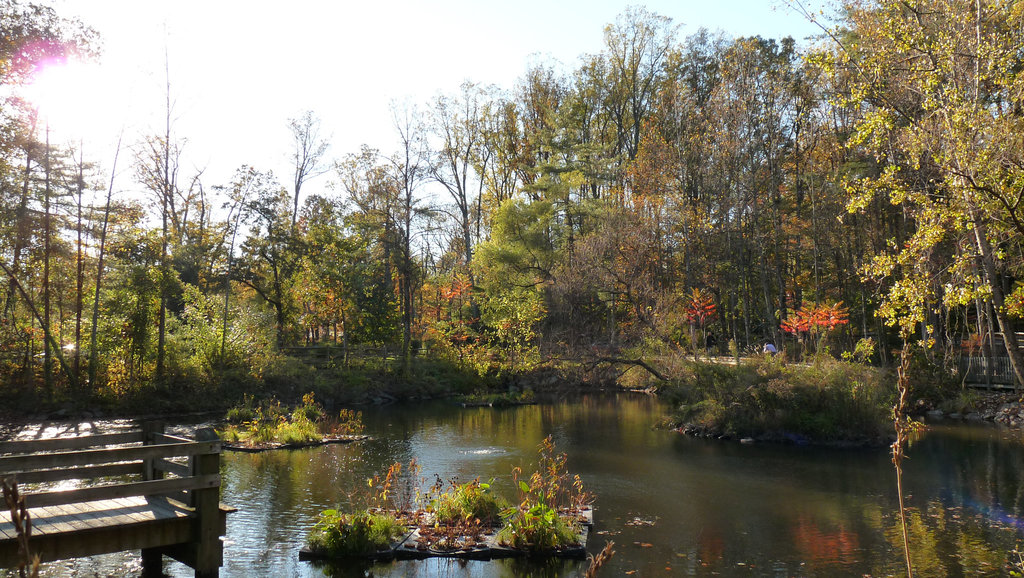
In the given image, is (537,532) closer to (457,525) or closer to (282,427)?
(457,525)

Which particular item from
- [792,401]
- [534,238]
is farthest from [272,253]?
[792,401]

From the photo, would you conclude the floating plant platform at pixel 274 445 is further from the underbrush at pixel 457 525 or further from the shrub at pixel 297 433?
the underbrush at pixel 457 525

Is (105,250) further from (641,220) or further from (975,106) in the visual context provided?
(975,106)

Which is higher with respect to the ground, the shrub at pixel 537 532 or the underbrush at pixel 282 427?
the underbrush at pixel 282 427

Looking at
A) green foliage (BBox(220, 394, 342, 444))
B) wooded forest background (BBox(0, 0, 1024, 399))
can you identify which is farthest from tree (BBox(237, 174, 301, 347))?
green foliage (BBox(220, 394, 342, 444))

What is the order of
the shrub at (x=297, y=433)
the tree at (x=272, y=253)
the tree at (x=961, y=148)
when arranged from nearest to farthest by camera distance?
the tree at (x=961, y=148) → the shrub at (x=297, y=433) → the tree at (x=272, y=253)

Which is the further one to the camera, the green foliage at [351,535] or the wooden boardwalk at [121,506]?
the green foliage at [351,535]

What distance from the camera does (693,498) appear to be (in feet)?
41.6

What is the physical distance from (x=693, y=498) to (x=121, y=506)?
940cm

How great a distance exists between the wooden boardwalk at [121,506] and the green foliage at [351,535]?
1.75 metres

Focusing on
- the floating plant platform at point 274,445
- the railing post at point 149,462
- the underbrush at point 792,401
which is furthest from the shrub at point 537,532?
the underbrush at point 792,401

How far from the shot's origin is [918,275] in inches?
340

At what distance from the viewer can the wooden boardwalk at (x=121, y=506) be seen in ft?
20.4

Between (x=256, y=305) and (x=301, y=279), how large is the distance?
2.80 m
